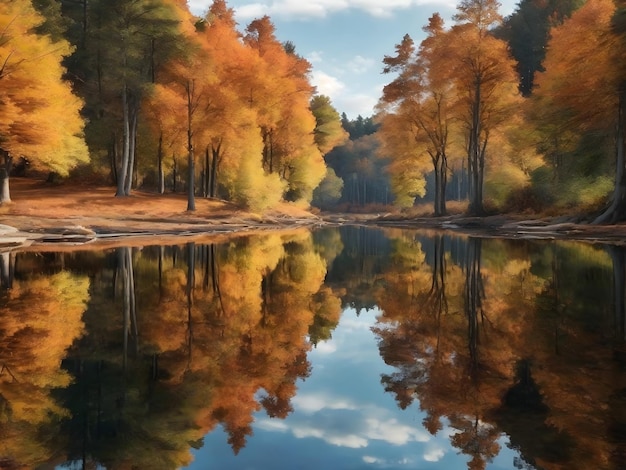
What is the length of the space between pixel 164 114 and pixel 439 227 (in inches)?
738

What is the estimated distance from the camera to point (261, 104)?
112ft

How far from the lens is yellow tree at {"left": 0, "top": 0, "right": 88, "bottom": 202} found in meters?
21.6

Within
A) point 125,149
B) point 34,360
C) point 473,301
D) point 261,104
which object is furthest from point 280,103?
point 34,360

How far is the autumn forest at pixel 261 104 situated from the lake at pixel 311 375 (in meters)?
16.0

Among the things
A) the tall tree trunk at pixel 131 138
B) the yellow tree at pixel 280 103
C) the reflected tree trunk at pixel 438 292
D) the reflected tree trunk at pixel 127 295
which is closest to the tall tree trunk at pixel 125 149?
the tall tree trunk at pixel 131 138

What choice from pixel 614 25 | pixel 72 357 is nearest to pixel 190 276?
pixel 72 357

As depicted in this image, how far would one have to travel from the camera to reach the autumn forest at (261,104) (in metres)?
22.3

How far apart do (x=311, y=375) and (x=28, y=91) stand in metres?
22.4

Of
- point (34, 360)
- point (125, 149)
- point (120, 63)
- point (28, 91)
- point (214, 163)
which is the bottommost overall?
point (34, 360)

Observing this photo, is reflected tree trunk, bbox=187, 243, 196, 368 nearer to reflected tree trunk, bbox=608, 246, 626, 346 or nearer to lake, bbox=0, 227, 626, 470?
lake, bbox=0, 227, 626, 470

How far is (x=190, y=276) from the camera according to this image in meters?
10.5

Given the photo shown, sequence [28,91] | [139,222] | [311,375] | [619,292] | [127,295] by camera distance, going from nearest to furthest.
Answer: [311,375] → [619,292] → [127,295] → [28,91] → [139,222]

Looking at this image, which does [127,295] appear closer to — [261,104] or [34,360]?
[34,360]

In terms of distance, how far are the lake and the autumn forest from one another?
16.0 m
